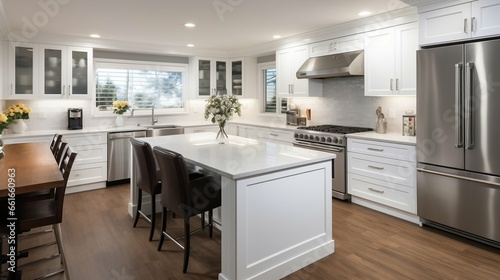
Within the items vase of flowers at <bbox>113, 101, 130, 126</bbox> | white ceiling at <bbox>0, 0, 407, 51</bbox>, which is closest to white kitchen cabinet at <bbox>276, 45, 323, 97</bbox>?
white ceiling at <bbox>0, 0, 407, 51</bbox>

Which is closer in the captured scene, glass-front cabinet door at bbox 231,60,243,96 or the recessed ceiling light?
the recessed ceiling light

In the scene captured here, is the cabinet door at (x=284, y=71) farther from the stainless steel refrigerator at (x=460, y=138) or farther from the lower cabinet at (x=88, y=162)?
the lower cabinet at (x=88, y=162)

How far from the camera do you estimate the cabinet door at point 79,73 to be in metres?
5.06

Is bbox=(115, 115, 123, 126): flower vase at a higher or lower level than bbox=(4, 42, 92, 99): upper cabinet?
lower

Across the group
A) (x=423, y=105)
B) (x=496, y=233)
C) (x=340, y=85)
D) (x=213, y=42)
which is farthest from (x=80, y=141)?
(x=496, y=233)

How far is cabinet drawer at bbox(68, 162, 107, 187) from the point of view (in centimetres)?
488

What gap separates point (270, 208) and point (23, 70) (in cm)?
444

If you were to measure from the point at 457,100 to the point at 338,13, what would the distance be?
1.70 metres

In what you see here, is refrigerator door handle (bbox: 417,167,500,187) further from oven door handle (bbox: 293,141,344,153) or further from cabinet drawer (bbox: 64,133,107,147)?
cabinet drawer (bbox: 64,133,107,147)

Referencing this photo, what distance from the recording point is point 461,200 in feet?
10.0

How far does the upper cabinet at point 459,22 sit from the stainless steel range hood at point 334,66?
3.29ft

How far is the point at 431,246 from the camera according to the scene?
301cm

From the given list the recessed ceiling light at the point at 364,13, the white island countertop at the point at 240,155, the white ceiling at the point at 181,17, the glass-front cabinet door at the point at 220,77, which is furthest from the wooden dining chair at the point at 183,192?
the glass-front cabinet door at the point at 220,77

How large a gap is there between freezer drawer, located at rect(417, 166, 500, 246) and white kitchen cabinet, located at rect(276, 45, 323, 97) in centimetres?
229
